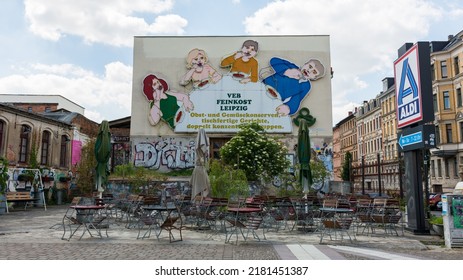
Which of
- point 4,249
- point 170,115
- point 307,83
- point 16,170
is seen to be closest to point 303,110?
point 307,83

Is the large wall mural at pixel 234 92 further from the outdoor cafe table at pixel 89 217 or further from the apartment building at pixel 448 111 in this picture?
the outdoor cafe table at pixel 89 217

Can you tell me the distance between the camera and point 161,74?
29000 mm

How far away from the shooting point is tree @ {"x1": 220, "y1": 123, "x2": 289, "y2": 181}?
21.8 metres

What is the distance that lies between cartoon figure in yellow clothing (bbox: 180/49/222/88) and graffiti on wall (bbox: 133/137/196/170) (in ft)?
15.0

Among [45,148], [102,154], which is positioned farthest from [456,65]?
[45,148]

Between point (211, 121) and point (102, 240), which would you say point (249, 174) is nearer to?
point (211, 121)

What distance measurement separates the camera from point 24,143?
71.4ft

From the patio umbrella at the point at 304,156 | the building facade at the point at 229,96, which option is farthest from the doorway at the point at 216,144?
the patio umbrella at the point at 304,156

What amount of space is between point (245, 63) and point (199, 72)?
3697 millimetres

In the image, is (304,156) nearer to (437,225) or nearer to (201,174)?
(201,174)

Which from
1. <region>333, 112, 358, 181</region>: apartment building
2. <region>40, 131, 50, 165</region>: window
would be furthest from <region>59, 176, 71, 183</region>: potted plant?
<region>333, 112, 358, 181</region>: apartment building

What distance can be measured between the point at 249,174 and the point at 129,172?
6.94 m

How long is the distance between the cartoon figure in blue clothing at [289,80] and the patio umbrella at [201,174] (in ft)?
52.3

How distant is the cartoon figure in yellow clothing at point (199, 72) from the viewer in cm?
2855
